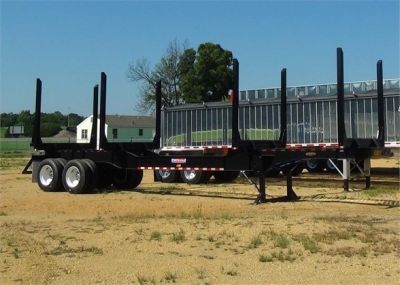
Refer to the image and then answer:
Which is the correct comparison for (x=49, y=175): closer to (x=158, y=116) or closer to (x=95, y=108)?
(x=95, y=108)

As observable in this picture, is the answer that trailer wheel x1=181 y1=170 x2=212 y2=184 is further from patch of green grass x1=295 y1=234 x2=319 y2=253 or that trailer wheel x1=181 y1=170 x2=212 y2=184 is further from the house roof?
the house roof

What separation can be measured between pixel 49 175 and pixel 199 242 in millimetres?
11147

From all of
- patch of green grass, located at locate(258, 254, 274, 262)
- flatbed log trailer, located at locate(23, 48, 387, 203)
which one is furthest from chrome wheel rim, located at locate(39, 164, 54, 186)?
patch of green grass, located at locate(258, 254, 274, 262)

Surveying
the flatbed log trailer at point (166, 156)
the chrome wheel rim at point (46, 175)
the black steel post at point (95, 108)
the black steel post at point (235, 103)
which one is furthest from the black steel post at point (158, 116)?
the black steel post at point (235, 103)

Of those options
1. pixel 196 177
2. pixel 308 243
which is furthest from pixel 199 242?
pixel 196 177

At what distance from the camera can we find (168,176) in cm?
2289

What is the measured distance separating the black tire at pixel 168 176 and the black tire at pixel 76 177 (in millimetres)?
5326

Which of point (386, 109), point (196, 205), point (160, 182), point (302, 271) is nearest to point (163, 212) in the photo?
point (196, 205)

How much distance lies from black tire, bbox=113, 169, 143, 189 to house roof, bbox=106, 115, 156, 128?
220ft

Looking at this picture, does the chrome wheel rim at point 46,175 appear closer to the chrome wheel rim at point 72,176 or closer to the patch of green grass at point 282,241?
the chrome wheel rim at point 72,176

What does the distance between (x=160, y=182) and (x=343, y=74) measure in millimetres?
10769

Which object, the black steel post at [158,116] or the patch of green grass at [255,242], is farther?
the black steel post at [158,116]

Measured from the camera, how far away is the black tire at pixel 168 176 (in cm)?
2264

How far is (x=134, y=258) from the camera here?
Answer: 749 centimetres
